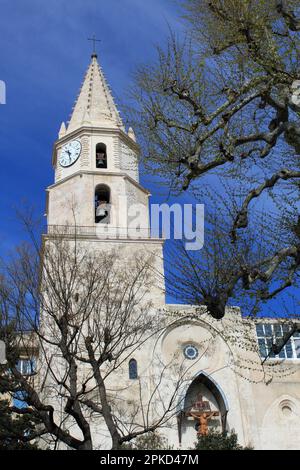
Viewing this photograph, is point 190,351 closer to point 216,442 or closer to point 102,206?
point 216,442

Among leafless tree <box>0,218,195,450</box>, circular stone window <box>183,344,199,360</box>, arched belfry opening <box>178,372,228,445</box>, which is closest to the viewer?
leafless tree <box>0,218,195,450</box>

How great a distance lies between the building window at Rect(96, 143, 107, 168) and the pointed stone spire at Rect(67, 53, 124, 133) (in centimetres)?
128

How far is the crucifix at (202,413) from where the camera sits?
28328 millimetres

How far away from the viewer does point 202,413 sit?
28.7 metres

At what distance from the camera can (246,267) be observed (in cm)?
1087

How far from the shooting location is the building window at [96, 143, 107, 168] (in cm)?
3428

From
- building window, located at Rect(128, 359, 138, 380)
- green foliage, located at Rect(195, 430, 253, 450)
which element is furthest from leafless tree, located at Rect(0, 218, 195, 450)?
green foliage, located at Rect(195, 430, 253, 450)

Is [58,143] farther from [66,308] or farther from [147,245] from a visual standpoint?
[66,308]

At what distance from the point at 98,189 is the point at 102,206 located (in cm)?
110

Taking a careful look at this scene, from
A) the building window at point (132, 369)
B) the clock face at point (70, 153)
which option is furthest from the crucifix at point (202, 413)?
the clock face at point (70, 153)

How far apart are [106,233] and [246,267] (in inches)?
849

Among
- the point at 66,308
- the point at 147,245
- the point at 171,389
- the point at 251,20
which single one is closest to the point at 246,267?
the point at 251,20

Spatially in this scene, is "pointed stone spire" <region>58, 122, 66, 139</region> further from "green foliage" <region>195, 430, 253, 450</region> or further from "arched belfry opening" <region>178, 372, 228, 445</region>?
"green foliage" <region>195, 430, 253, 450</region>

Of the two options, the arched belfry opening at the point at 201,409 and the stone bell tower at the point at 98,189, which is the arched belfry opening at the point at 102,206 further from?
the arched belfry opening at the point at 201,409
